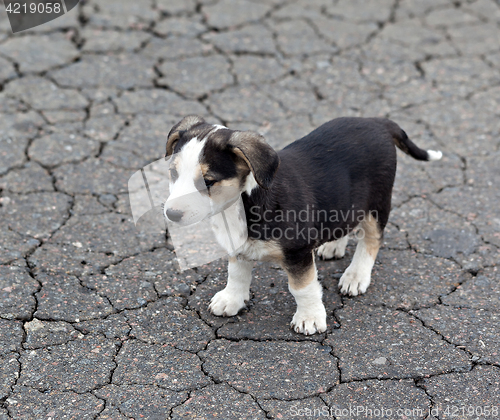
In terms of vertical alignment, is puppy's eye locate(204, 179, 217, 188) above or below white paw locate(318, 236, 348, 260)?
above

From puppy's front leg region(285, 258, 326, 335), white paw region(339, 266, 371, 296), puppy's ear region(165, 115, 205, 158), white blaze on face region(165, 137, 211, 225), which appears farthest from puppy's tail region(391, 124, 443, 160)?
white blaze on face region(165, 137, 211, 225)

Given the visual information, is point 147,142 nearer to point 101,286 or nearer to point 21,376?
point 101,286

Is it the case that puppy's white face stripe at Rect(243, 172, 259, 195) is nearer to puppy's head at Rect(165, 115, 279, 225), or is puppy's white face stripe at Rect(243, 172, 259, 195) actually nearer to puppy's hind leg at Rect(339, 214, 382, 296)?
puppy's head at Rect(165, 115, 279, 225)

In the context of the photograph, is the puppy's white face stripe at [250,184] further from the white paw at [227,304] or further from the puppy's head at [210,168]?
the white paw at [227,304]

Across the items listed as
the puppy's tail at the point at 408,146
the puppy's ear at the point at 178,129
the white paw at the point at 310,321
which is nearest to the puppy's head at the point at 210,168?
the puppy's ear at the point at 178,129

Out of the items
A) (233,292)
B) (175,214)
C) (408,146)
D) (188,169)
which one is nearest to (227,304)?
(233,292)

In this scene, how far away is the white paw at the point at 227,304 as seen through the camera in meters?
3.80

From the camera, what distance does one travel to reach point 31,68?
20.2ft

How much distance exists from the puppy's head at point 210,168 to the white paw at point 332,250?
1.29 m

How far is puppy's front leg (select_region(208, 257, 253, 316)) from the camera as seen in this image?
3.77 metres

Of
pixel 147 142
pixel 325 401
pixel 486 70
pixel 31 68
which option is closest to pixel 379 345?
pixel 325 401

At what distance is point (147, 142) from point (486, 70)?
3623mm

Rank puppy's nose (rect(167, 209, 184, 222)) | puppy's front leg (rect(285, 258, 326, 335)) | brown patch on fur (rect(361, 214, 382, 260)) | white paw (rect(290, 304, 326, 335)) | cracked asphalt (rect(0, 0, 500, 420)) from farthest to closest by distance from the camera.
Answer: brown patch on fur (rect(361, 214, 382, 260)), white paw (rect(290, 304, 326, 335)), puppy's front leg (rect(285, 258, 326, 335)), cracked asphalt (rect(0, 0, 500, 420)), puppy's nose (rect(167, 209, 184, 222))

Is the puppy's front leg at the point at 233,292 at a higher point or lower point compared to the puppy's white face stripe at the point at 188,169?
lower
